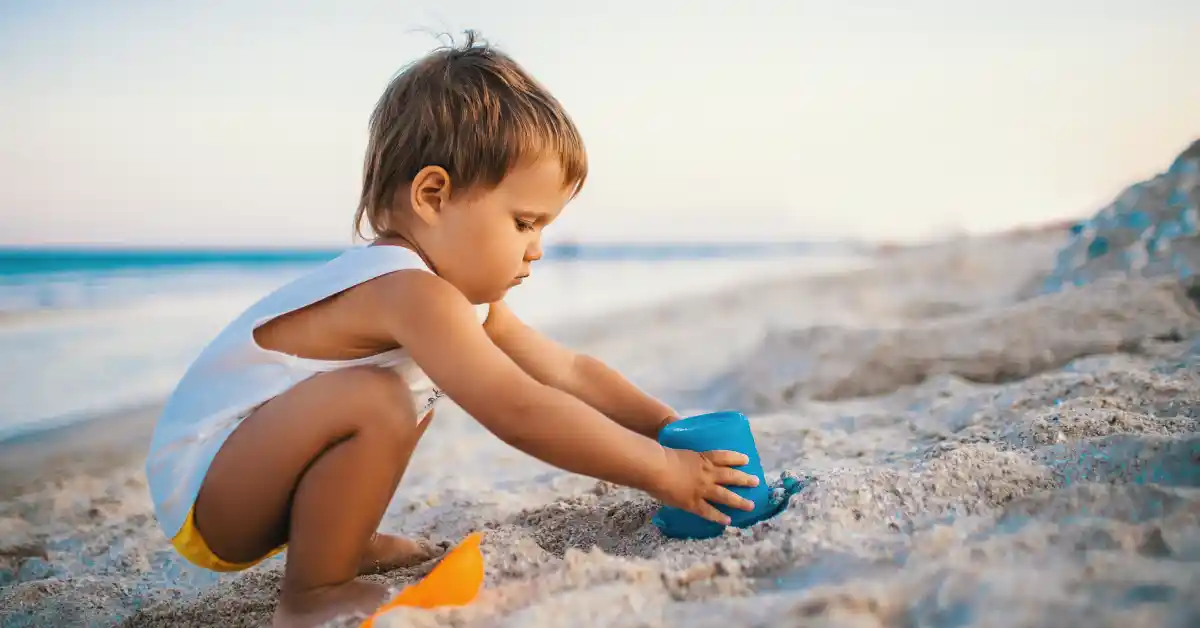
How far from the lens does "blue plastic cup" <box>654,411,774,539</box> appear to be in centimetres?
134

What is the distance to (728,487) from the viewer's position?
1355mm

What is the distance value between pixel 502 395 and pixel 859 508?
0.57 meters

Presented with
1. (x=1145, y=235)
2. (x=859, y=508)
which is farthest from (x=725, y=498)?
(x=1145, y=235)

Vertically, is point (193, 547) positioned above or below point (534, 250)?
below

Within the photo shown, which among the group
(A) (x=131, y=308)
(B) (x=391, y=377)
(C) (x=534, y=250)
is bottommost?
(A) (x=131, y=308)

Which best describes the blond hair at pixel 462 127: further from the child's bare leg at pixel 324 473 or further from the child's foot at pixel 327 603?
the child's foot at pixel 327 603

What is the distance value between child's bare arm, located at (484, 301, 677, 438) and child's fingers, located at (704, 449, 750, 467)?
0.34 meters

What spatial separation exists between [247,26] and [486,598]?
21.7 ft

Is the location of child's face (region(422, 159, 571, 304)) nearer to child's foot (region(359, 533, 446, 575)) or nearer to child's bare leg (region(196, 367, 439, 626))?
child's bare leg (region(196, 367, 439, 626))

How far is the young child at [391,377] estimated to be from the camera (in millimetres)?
1219

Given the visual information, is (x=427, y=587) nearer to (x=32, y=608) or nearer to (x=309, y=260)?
(x=32, y=608)

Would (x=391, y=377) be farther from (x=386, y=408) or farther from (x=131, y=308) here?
(x=131, y=308)

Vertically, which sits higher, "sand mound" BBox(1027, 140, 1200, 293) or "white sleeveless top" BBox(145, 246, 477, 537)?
"sand mound" BBox(1027, 140, 1200, 293)

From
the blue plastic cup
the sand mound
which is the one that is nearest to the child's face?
the blue plastic cup
